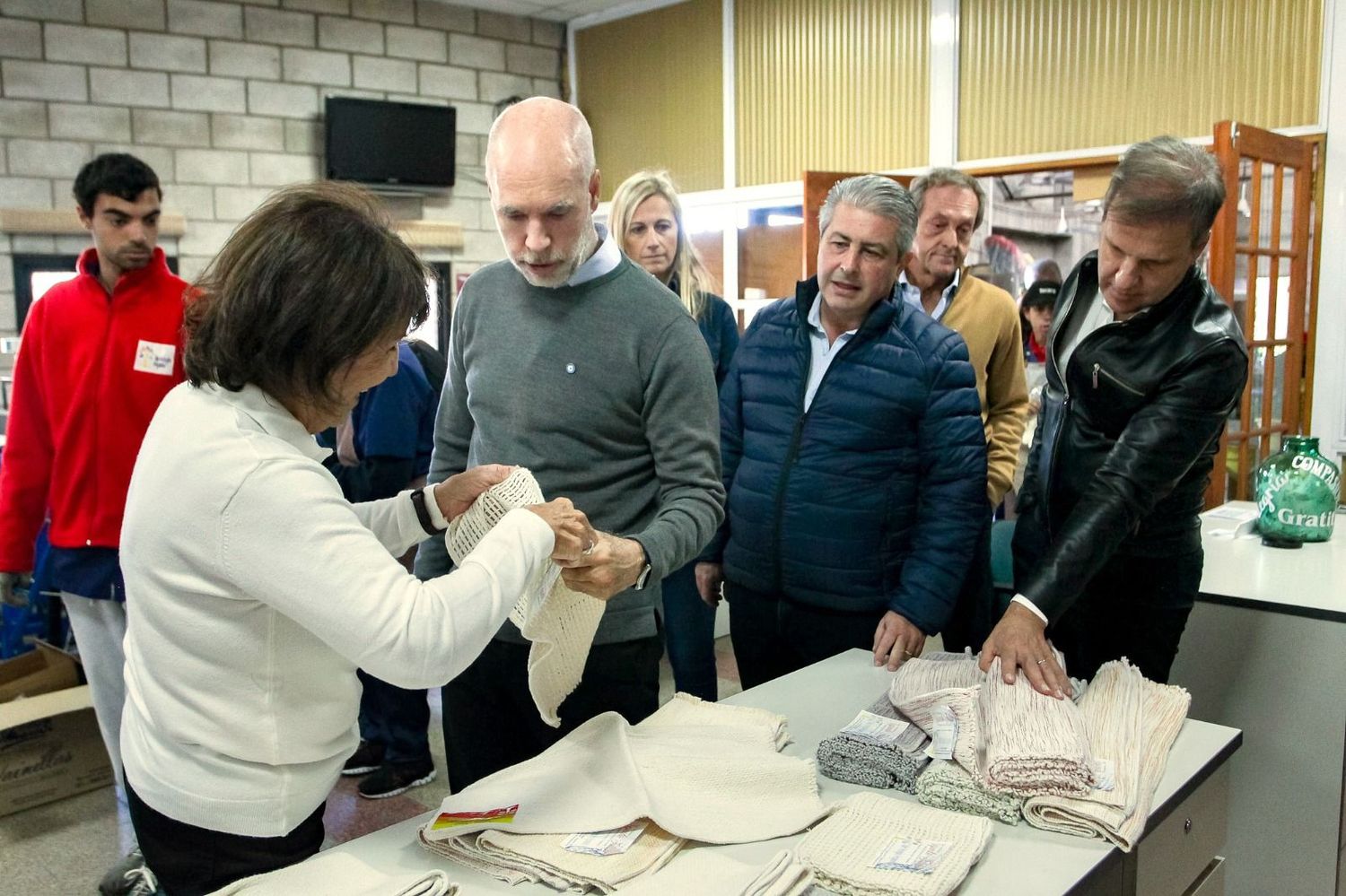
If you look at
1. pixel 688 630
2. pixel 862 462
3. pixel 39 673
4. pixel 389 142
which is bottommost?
pixel 39 673

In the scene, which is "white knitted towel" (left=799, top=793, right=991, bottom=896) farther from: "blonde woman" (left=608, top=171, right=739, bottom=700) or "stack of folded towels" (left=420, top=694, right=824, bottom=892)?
"blonde woman" (left=608, top=171, right=739, bottom=700)

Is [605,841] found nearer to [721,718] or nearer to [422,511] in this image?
[721,718]

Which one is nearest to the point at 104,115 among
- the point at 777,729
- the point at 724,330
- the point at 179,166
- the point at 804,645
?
the point at 179,166

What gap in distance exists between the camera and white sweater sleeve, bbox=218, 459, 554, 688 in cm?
100

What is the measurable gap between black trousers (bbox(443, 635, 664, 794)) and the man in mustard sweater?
1.32 meters

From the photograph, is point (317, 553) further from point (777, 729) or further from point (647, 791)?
point (777, 729)

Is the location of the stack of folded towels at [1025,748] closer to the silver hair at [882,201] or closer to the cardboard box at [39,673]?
the silver hair at [882,201]

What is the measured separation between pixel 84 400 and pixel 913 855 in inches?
88.6

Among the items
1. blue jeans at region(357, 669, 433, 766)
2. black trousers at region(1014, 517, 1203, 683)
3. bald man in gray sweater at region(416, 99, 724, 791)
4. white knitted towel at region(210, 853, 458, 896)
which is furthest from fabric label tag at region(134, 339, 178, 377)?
black trousers at region(1014, 517, 1203, 683)

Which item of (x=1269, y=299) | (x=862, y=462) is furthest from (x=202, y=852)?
(x=1269, y=299)

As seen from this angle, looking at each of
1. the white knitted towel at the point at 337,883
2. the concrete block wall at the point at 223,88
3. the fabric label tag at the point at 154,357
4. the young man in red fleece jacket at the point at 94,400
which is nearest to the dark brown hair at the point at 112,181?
the young man in red fleece jacket at the point at 94,400

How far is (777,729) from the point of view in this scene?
147 cm

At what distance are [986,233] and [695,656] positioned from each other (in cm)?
331

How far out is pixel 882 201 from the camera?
1994 millimetres
